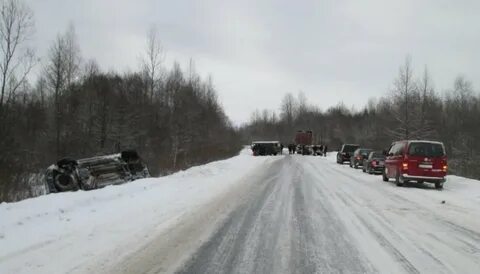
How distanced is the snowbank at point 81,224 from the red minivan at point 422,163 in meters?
10.0

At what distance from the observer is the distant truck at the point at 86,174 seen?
16.0 meters

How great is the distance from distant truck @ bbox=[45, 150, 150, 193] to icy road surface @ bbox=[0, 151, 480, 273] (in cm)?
Result: 185

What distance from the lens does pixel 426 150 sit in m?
21.4

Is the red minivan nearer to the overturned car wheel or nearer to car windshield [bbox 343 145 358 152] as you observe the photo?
the overturned car wheel

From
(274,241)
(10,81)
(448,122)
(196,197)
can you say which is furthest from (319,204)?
(448,122)

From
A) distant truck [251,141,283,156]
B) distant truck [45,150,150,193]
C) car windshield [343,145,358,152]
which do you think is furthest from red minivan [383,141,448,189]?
distant truck [251,141,283,156]

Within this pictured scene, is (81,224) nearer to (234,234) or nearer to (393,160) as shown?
(234,234)

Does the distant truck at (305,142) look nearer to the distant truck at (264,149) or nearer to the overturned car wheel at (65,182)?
the distant truck at (264,149)

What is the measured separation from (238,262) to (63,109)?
141 ft

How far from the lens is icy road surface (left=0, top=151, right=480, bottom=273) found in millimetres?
6793

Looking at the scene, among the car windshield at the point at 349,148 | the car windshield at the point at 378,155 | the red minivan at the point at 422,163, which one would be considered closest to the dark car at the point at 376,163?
the car windshield at the point at 378,155

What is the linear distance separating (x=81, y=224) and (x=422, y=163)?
1597 centimetres

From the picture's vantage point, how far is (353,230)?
9.74 meters

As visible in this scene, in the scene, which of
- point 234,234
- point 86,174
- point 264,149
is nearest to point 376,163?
point 86,174
